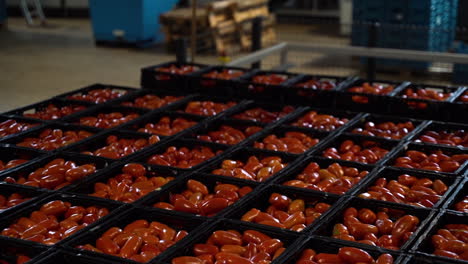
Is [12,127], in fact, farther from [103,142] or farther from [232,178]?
[232,178]

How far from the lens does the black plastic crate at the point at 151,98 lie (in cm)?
460

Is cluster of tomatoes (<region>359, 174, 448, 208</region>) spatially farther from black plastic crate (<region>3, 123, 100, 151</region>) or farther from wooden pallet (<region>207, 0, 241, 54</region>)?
wooden pallet (<region>207, 0, 241, 54</region>)

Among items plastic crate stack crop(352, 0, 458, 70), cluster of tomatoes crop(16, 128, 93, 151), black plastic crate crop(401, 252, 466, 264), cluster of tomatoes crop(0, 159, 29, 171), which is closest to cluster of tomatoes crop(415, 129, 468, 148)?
black plastic crate crop(401, 252, 466, 264)

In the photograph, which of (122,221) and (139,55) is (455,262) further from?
(139,55)

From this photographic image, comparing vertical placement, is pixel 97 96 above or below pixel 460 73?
above

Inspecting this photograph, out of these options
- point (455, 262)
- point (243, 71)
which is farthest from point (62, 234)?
point (243, 71)

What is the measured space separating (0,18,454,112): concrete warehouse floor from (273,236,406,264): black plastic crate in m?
6.17

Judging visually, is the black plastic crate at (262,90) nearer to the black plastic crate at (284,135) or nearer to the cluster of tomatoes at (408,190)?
the black plastic crate at (284,135)

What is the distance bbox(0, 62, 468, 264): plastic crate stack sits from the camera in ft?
8.52

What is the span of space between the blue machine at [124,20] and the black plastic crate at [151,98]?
22.3 feet

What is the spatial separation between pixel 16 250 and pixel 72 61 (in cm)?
845

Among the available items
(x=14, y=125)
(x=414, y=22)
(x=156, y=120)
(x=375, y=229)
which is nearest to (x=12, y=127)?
(x=14, y=125)

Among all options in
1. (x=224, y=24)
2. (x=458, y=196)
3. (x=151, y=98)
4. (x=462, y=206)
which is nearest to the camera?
(x=462, y=206)

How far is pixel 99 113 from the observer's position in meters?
4.54
